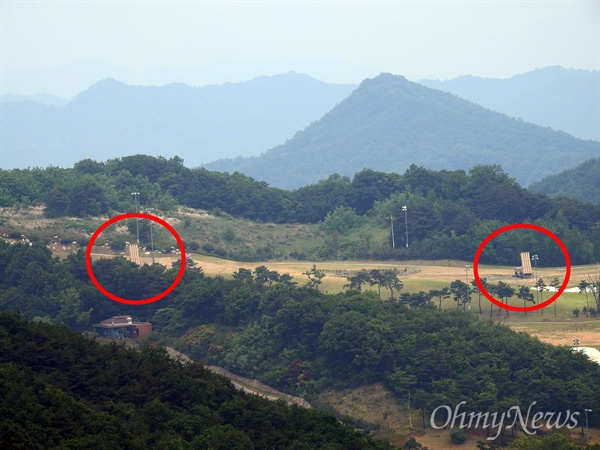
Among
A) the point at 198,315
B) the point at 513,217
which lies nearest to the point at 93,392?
the point at 198,315

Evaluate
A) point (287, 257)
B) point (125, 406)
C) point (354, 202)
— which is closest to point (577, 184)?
point (354, 202)

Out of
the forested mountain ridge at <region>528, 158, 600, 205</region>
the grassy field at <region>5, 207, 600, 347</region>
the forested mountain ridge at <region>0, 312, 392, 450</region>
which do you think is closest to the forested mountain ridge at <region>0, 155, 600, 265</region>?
the grassy field at <region>5, 207, 600, 347</region>

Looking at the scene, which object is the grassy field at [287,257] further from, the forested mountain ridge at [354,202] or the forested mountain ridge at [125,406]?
the forested mountain ridge at [125,406]

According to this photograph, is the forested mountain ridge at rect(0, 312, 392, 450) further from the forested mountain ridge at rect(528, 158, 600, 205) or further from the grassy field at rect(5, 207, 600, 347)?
the forested mountain ridge at rect(528, 158, 600, 205)

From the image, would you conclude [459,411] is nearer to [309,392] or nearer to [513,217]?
[309,392]

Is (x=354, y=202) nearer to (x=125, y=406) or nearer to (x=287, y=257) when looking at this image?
(x=287, y=257)

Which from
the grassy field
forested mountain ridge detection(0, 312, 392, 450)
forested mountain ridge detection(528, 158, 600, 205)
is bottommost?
forested mountain ridge detection(0, 312, 392, 450)
